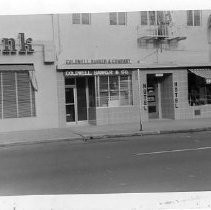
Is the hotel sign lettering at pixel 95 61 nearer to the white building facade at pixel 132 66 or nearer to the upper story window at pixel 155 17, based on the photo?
the white building facade at pixel 132 66

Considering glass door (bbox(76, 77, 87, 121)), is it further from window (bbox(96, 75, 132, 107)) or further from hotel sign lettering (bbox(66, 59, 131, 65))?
hotel sign lettering (bbox(66, 59, 131, 65))

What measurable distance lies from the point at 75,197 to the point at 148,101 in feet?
56.0

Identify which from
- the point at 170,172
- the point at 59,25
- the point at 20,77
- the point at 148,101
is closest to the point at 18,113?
the point at 20,77

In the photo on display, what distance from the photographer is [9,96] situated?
64.0ft

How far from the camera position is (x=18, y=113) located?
19656 mm

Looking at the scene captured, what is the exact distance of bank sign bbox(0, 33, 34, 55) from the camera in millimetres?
18969

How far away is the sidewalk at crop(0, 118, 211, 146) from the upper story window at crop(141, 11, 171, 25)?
4820 mm

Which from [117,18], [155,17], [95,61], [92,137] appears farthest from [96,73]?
[92,137]

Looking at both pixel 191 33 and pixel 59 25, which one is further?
pixel 191 33

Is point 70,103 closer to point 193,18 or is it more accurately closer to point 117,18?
point 117,18

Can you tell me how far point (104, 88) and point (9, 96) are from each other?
4.34 meters

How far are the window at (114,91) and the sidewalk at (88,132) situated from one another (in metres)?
1.67

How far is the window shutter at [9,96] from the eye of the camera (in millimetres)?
19469

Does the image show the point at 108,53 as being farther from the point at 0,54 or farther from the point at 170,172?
the point at 170,172
